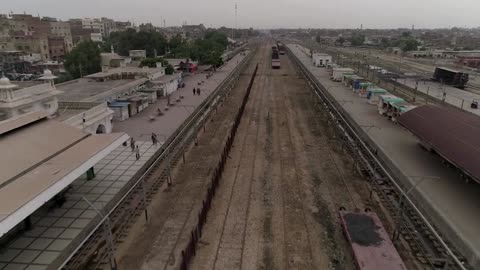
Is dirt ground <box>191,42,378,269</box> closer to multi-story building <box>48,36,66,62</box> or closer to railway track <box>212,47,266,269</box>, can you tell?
railway track <box>212,47,266,269</box>

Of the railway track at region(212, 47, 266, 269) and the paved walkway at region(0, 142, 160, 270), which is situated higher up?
A: the paved walkway at region(0, 142, 160, 270)

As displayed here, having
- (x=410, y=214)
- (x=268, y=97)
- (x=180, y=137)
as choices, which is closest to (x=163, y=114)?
(x=180, y=137)

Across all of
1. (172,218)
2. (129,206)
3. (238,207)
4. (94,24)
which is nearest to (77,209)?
(129,206)

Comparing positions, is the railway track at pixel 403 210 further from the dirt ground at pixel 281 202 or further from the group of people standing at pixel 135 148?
the group of people standing at pixel 135 148

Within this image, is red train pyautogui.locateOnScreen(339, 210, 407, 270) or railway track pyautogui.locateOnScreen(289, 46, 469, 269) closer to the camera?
red train pyautogui.locateOnScreen(339, 210, 407, 270)

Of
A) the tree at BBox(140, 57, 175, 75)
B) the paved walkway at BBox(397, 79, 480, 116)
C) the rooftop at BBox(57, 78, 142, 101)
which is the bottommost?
the paved walkway at BBox(397, 79, 480, 116)

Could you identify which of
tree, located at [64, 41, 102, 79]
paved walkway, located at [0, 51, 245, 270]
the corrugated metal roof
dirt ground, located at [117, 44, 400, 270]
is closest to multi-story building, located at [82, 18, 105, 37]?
tree, located at [64, 41, 102, 79]

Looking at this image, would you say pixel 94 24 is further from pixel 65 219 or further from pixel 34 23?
pixel 65 219

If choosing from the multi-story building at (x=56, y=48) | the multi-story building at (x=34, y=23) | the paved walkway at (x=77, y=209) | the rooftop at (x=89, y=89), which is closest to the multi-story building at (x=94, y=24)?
the multi-story building at (x=34, y=23)
